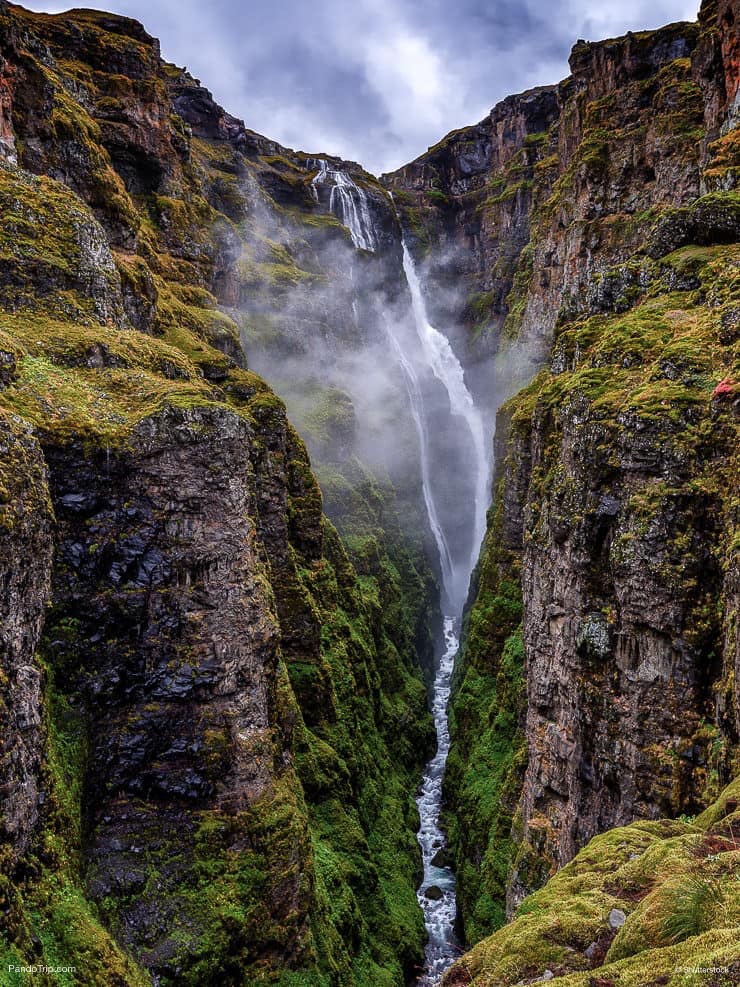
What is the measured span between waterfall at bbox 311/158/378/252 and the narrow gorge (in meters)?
52.3

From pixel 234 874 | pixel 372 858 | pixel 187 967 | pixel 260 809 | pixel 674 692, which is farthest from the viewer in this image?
pixel 372 858

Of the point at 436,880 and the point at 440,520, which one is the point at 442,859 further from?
the point at 440,520

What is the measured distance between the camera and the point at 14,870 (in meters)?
13.7

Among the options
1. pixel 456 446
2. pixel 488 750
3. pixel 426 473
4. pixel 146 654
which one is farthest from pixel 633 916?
pixel 456 446

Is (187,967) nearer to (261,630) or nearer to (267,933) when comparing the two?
(267,933)

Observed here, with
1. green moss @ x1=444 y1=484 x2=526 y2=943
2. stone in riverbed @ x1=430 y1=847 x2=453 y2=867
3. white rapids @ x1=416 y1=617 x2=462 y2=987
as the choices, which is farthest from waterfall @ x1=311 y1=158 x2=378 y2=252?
stone in riverbed @ x1=430 y1=847 x2=453 y2=867

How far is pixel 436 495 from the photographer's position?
8844 centimetres

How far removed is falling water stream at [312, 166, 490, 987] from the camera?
35750 mm

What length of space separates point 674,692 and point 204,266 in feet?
161

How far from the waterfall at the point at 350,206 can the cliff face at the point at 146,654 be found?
67.1 m

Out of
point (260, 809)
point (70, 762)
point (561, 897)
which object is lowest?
point (260, 809)

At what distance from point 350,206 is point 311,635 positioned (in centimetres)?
8818

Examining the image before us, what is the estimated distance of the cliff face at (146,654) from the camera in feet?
51.5

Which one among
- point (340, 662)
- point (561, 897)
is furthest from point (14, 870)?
point (340, 662)
